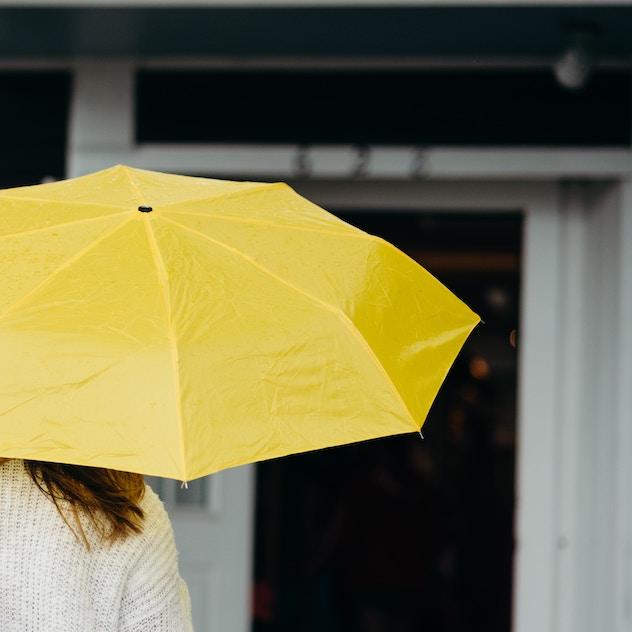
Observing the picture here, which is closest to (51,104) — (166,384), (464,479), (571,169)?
(571,169)

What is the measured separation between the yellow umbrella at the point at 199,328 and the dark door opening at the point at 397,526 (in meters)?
2.78

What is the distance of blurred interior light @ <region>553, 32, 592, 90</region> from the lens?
4.23 metres

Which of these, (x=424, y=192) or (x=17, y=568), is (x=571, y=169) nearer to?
(x=424, y=192)

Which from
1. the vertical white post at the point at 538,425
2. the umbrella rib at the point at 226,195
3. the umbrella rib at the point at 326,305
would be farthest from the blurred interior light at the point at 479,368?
the umbrella rib at the point at 326,305

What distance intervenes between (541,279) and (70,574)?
3.28 m

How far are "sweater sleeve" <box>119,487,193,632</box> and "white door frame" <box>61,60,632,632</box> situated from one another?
2.70 meters

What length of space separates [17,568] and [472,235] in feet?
19.2

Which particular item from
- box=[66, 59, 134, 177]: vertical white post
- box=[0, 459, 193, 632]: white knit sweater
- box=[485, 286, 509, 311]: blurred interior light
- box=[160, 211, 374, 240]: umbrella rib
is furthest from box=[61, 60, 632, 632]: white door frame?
box=[485, 286, 509, 311]: blurred interior light

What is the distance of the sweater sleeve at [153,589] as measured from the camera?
2.18 metres

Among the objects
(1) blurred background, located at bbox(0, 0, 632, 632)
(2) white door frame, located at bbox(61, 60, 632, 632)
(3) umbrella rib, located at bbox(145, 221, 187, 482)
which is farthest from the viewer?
(2) white door frame, located at bbox(61, 60, 632, 632)

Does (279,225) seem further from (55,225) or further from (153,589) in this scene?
(153,589)

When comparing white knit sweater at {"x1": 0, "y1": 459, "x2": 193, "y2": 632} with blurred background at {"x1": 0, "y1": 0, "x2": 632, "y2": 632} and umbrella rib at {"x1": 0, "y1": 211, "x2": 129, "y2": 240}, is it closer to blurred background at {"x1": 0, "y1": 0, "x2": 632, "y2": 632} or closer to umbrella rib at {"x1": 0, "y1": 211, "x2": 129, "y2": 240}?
umbrella rib at {"x1": 0, "y1": 211, "x2": 129, "y2": 240}

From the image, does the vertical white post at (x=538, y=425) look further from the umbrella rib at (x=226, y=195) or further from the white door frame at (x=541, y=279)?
the umbrella rib at (x=226, y=195)

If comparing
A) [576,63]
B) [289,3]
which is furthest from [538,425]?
[289,3]
